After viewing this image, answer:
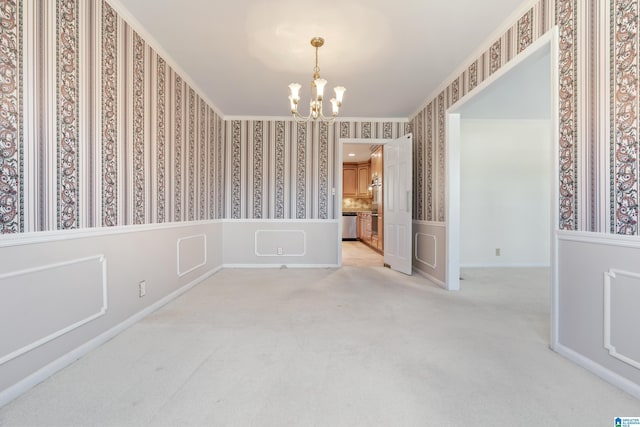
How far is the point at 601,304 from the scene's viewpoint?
1737 mm

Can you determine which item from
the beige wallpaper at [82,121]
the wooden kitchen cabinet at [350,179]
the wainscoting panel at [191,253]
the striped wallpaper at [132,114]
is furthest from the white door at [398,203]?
the wooden kitchen cabinet at [350,179]

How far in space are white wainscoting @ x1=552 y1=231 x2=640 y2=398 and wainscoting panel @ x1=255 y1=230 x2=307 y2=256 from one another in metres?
3.55

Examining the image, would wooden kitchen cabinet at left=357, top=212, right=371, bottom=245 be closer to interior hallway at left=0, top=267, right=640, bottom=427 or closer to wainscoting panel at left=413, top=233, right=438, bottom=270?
wainscoting panel at left=413, top=233, right=438, bottom=270

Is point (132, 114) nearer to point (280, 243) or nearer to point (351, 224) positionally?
point (280, 243)

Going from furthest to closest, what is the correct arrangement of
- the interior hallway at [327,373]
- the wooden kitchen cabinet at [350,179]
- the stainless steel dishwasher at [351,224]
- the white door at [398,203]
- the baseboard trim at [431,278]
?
1. the wooden kitchen cabinet at [350,179]
2. the stainless steel dishwasher at [351,224]
3. the white door at [398,203]
4. the baseboard trim at [431,278]
5. the interior hallway at [327,373]

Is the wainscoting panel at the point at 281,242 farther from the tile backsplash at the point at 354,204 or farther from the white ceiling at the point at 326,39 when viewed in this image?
the tile backsplash at the point at 354,204

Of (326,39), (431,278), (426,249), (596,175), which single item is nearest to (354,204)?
(426,249)

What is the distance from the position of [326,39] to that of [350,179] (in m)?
6.99

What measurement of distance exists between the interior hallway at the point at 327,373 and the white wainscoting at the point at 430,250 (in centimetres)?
87

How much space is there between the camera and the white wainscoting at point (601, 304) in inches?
62.2

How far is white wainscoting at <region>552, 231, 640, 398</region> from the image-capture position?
62.2 inches

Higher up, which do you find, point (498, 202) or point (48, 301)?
point (498, 202)

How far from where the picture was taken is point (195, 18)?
2.43m

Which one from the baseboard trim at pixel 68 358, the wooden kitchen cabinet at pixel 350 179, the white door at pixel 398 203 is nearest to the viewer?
the baseboard trim at pixel 68 358
